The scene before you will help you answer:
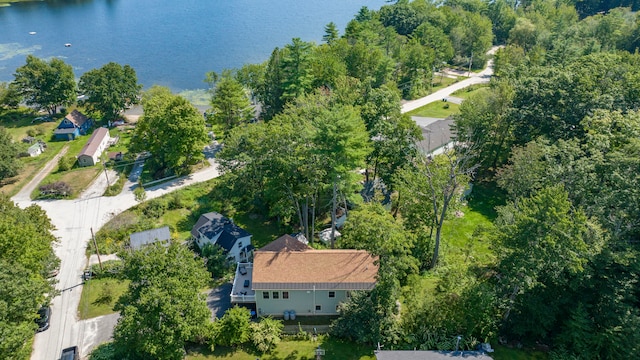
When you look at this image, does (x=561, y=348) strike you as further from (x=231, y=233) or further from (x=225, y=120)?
(x=225, y=120)

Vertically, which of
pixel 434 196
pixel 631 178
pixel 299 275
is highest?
pixel 631 178

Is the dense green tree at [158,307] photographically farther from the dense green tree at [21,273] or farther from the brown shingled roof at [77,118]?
the brown shingled roof at [77,118]

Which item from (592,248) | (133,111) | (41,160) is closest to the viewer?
(592,248)

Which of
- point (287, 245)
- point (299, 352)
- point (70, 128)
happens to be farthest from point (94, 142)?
point (299, 352)

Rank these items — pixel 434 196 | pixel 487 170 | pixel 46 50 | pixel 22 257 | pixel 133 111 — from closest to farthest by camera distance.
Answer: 1. pixel 22 257
2. pixel 434 196
3. pixel 487 170
4. pixel 133 111
5. pixel 46 50

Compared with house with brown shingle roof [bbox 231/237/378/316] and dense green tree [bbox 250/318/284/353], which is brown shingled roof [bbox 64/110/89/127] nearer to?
house with brown shingle roof [bbox 231/237/378/316]

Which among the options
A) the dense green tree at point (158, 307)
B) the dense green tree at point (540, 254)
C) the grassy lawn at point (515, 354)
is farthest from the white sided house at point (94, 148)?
the grassy lawn at point (515, 354)

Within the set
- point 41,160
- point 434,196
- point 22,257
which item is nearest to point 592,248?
point 434,196
